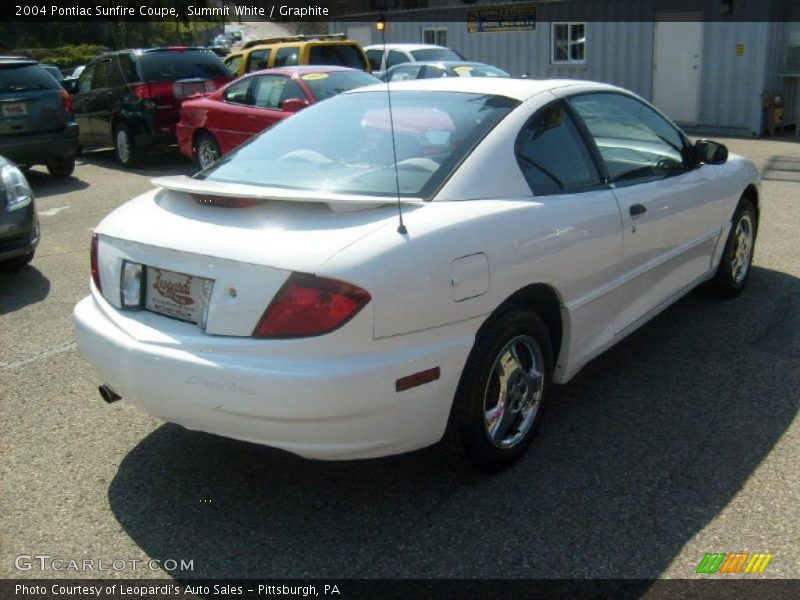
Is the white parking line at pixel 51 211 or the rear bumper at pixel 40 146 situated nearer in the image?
the white parking line at pixel 51 211

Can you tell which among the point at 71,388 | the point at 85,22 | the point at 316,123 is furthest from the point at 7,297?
the point at 85,22

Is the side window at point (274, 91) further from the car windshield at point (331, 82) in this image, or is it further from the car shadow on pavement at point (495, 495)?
the car shadow on pavement at point (495, 495)

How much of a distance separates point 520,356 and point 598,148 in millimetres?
1188

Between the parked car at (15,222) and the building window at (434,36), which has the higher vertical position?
the building window at (434,36)

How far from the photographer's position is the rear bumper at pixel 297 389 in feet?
9.01

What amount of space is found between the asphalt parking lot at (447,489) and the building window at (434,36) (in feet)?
62.8

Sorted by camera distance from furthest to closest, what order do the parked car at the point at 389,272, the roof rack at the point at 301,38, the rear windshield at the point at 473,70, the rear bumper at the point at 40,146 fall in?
the roof rack at the point at 301,38 < the rear windshield at the point at 473,70 < the rear bumper at the point at 40,146 < the parked car at the point at 389,272

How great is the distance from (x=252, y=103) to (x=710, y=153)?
712 cm

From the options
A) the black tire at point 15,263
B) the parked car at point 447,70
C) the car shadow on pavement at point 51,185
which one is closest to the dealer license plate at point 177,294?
the black tire at point 15,263

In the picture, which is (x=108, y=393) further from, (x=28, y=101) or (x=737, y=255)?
(x=28, y=101)

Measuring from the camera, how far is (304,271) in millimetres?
2764

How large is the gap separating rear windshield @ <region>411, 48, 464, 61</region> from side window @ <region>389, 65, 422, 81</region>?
167 cm

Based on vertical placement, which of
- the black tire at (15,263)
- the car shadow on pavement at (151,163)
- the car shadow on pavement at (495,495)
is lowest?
the car shadow on pavement at (495,495)

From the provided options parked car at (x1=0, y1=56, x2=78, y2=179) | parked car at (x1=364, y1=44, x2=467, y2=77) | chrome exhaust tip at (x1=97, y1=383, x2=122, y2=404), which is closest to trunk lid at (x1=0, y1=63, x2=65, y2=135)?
parked car at (x1=0, y1=56, x2=78, y2=179)
